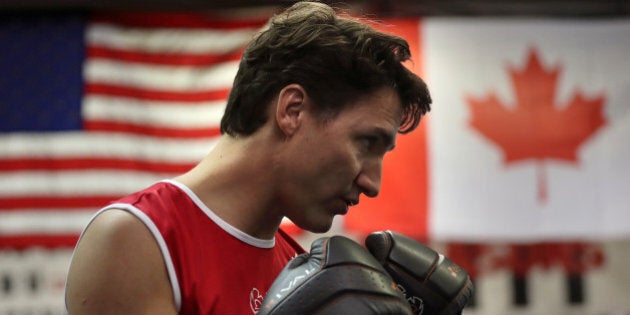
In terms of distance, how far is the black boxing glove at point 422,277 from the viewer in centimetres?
163

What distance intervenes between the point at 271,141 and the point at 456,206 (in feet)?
7.13

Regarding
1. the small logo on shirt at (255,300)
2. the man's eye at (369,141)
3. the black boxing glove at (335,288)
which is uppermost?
the man's eye at (369,141)

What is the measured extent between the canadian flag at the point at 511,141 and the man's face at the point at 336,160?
2023mm

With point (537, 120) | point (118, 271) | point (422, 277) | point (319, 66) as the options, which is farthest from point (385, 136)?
point (537, 120)

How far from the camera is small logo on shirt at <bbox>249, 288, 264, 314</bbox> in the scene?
1.50 m

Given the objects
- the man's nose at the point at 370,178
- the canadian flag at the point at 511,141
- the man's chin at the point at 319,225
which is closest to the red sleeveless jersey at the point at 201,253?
the man's chin at the point at 319,225

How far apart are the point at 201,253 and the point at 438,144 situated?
227 cm

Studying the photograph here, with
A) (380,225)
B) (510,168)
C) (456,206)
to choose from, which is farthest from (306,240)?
(510,168)

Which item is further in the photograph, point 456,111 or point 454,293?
point 456,111

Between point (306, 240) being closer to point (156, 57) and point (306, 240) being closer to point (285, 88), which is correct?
point (156, 57)

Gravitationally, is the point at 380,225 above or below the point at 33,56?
below

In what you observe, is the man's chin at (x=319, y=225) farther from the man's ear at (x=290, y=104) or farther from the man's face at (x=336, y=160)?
the man's ear at (x=290, y=104)

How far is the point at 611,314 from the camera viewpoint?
3.65 meters

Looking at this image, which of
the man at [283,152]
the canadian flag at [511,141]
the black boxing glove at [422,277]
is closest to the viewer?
the man at [283,152]
